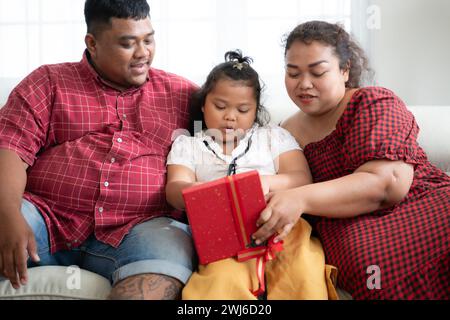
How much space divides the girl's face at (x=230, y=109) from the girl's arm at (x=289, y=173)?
0.54ft

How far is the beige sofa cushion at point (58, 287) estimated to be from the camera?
4.04ft

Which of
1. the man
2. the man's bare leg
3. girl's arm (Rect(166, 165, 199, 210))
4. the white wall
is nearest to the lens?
the man's bare leg

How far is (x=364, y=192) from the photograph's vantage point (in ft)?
4.19

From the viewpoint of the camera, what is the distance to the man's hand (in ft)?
4.06

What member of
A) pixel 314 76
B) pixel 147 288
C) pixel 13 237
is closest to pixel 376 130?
pixel 314 76

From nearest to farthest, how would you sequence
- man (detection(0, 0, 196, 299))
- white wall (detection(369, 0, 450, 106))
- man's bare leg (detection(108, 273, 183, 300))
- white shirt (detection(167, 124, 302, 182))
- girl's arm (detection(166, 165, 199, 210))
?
man's bare leg (detection(108, 273, 183, 300))
man (detection(0, 0, 196, 299))
girl's arm (detection(166, 165, 199, 210))
white shirt (detection(167, 124, 302, 182))
white wall (detection(369, 0, 450, 106))

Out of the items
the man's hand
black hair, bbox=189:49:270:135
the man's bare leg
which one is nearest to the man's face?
black hair, bbox=189:49:270:135

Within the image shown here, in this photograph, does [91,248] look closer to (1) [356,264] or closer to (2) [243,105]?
(2) [243,105]

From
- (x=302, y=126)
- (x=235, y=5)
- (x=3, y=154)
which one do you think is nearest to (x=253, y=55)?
(x=235, y=5)

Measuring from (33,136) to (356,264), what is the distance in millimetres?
1024

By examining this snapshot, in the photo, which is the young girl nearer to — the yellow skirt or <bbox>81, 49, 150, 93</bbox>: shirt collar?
the yellow skirt

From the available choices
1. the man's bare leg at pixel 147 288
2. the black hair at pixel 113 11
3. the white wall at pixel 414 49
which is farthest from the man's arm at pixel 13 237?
the white wall at pixel 414 49

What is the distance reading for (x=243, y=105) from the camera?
5.14ft

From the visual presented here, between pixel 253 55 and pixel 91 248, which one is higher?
pixel 253 55
